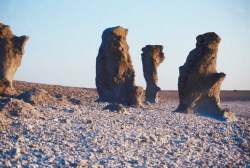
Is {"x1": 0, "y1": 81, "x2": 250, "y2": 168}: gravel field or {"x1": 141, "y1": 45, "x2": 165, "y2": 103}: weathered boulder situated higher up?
{"x1": 141, "y1": 45, "x2": 165, "y2": 103}: weathered boulder

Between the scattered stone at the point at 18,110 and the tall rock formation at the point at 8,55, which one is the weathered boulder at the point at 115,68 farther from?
the scattered stone at the point at 18,110

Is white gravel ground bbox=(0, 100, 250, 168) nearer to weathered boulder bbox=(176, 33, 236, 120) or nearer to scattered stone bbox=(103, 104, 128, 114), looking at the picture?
scattered stone bbox=(103, 104, 128, 114)

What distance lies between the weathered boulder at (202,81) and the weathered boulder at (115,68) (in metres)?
3.40

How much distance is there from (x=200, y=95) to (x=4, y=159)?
1153cm

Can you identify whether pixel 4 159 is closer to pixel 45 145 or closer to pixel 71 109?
pixel 45 145

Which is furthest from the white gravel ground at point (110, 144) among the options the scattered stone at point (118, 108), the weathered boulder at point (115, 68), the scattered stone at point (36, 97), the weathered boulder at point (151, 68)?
the weathered boulder at point (151, 68)

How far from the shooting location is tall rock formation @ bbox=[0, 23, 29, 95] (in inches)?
672

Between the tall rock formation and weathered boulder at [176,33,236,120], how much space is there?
10.6 m

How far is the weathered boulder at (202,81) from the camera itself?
47.7 feet

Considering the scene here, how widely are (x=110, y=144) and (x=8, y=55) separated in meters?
13.3

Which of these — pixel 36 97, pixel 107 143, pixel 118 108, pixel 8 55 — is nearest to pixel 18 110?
pixel 107 143

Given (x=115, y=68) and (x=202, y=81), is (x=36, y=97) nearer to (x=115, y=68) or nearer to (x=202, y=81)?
(x=115, y=68)

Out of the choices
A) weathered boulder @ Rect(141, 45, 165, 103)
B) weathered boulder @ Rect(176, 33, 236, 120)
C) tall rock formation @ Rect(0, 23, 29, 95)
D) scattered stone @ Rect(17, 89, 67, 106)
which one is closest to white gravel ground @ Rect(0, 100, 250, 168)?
scattered stone @ Rect(17, 89, 67, 106)

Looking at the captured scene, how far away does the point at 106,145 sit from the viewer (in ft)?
21.7
